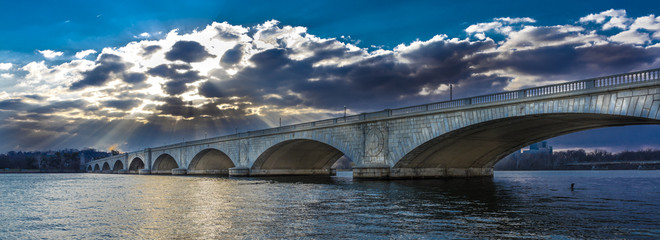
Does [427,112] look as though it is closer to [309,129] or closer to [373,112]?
[373,112]

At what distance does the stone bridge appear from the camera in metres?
29.2

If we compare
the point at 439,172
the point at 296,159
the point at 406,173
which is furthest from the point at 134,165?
the point at 406,173

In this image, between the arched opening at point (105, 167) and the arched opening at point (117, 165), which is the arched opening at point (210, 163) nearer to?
the arched opening at point (117, 165)

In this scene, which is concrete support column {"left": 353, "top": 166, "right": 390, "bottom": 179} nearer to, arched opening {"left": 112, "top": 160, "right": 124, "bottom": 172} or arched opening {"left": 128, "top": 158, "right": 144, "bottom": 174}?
arched opening {"left": 128, "top": 158, "right": 144, "bottom": 174}

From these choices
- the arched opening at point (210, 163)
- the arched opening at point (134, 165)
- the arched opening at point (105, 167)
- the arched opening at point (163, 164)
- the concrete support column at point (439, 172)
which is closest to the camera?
the concrete support column at point (439, 172)

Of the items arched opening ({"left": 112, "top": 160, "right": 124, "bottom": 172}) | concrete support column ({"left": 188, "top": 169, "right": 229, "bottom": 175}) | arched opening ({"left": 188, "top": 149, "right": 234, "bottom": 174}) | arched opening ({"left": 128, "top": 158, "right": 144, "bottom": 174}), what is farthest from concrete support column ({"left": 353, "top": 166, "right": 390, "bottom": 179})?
arched opening ({"left": 112, "top": 160, "right": 124, "bottom": 172})

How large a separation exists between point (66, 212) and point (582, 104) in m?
30.8

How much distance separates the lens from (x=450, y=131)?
39.4 metres

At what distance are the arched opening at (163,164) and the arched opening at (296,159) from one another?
4681 cm

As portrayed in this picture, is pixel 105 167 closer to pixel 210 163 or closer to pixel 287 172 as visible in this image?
pixel 210 163

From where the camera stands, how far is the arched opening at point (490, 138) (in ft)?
120

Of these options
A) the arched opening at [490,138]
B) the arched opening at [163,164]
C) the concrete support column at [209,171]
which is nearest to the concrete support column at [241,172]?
the concrete support column at [209,171]

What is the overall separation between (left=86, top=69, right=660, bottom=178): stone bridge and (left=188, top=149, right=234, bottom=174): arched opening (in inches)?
672

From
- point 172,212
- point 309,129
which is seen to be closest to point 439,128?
point 309,129
